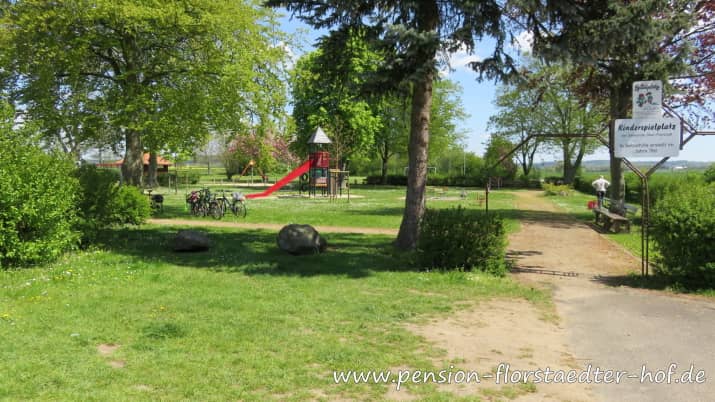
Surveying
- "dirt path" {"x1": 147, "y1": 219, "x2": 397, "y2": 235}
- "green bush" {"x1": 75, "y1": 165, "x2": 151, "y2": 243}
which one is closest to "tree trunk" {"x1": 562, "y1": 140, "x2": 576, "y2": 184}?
"dirt path" {"x1": 147, "y1": 219, "x2": 397, "y2": 235}

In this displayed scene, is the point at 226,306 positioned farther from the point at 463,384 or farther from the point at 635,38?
the point at 635,38

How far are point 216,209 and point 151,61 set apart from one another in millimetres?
5884

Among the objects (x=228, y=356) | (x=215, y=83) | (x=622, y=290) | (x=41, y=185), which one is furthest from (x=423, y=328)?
(x=215, y=83)

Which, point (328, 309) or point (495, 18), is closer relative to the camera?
point (328, 309)

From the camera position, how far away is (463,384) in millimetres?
4496

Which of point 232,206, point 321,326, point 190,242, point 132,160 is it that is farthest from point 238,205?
point 321,326

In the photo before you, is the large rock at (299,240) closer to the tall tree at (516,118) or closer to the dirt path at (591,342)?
the dirt path at (591,342)

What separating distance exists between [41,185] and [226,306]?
5269 millimetres

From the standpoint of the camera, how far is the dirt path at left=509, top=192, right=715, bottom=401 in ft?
14.8

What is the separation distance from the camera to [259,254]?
37.8 feet

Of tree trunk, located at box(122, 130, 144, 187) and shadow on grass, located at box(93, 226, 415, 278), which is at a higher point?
tree trunk, located at box(122, 130, 144, 187)

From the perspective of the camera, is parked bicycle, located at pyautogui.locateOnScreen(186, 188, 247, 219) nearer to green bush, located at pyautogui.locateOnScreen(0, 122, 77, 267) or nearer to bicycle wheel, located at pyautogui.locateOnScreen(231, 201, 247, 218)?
bicycle wheel, located at pyautogui.locateOnScreen(231, 201, 247, 218)

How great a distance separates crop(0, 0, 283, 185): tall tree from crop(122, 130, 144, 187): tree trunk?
0.05 metres

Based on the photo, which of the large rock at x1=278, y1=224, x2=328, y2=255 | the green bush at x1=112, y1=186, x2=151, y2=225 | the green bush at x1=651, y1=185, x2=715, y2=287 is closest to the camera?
the green bush at x1=651, y1=185, x2=715, y2=287
